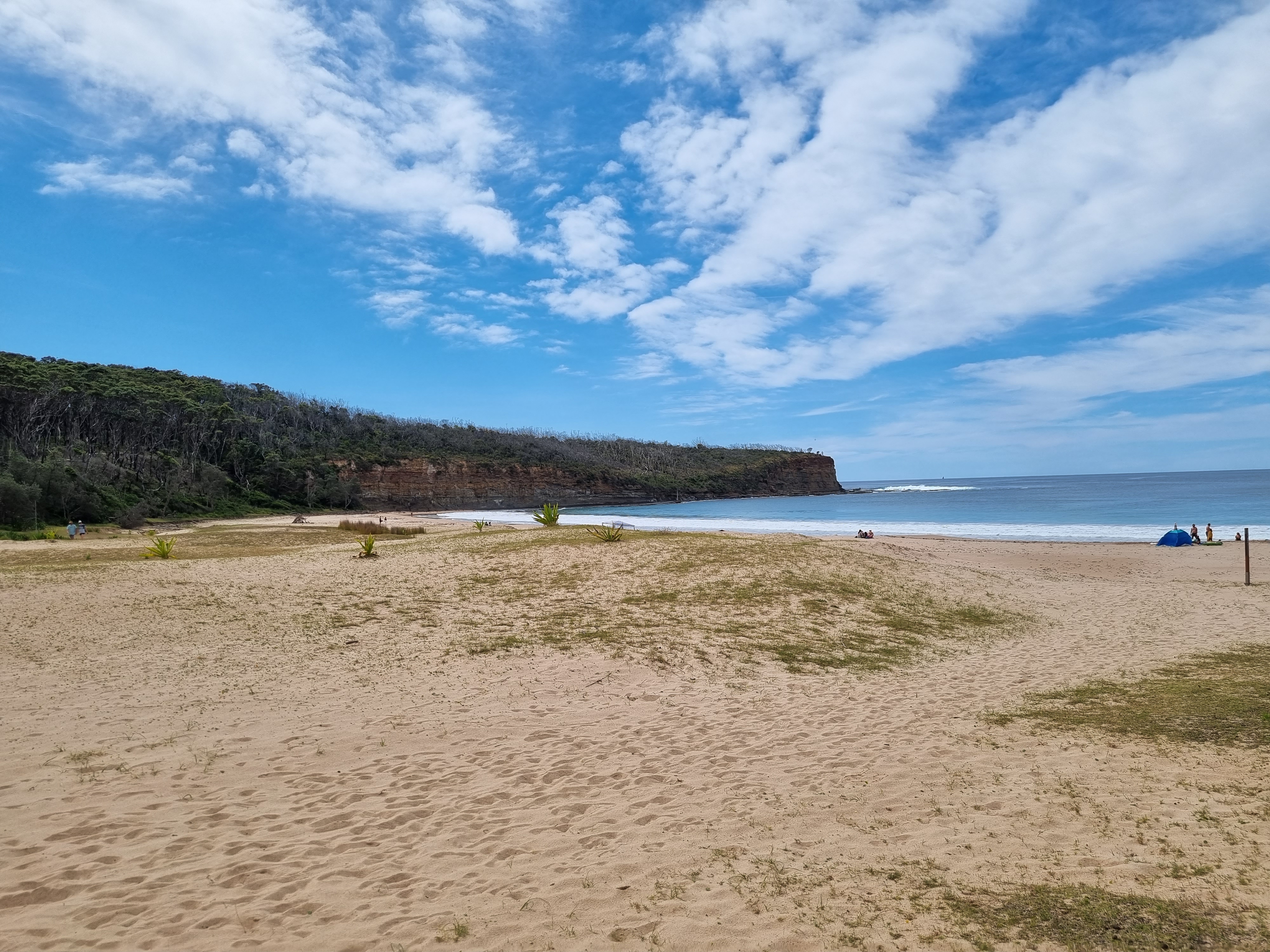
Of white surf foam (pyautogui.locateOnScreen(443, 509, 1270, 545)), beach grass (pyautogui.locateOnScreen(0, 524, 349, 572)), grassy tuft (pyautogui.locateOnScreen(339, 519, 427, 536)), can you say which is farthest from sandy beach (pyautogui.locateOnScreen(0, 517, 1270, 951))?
white surf foam (pyautogui.locateOnScreen(443, 509, 1270, 545))

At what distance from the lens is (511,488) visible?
3302 inches

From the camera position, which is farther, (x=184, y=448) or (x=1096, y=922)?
(x=184, y=448)

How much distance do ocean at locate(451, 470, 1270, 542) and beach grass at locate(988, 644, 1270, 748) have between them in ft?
91.5

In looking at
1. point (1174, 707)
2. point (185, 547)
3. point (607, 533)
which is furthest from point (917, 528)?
point (185, 547)

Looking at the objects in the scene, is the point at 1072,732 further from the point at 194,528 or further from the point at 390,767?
the point at 194,528

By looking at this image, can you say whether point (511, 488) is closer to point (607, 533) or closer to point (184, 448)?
point (184, 448)

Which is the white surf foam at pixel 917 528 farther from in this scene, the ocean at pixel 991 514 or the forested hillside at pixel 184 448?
the forested hillside at pixel 184 448

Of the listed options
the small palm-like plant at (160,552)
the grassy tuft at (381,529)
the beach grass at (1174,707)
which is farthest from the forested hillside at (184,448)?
the beach grass at (1174,707)

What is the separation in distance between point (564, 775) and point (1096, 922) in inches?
153

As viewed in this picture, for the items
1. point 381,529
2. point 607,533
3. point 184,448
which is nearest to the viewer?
point 607,533

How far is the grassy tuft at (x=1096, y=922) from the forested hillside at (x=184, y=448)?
125 ft

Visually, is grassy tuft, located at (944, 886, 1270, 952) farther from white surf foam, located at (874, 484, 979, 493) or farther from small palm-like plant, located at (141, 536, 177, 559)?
white surf foam, located at (874, 484, 979, 493)

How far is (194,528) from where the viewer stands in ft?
114

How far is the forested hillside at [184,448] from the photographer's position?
37125 millimetres
